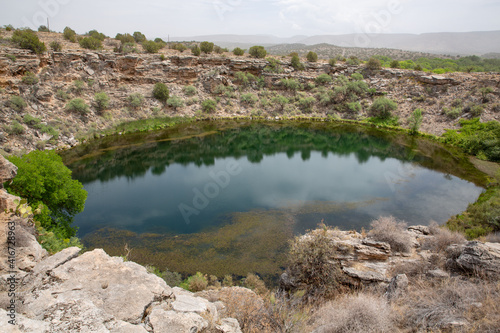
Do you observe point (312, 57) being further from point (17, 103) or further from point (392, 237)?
point (392, 237)

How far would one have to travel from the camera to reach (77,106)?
31.6 meters

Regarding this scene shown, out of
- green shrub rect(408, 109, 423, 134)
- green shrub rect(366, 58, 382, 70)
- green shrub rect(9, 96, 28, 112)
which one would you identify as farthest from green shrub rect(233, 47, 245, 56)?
green shrub rect(9, 96, 28, 112)

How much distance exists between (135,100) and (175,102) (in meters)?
5.61

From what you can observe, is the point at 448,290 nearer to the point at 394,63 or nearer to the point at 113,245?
the point at 113,245

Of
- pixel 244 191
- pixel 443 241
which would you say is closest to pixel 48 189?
pixel 244 191

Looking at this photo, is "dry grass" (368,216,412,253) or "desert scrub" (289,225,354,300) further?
"dry grass" (368,216,412,253)

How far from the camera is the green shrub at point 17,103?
26.2 meters

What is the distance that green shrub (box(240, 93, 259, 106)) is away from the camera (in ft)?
151

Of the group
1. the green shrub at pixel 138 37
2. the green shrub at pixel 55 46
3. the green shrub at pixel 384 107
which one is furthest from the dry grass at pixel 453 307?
the green shrub at pixel 138 37

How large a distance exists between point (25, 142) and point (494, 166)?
138 ft

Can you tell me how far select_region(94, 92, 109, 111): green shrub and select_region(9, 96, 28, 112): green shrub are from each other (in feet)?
28.0

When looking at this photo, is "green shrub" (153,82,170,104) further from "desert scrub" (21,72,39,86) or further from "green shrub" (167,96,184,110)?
"desert scrub" (21,72,39,86)

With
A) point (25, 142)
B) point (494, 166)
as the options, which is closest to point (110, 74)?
point (25, 142)

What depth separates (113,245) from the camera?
536 inches
